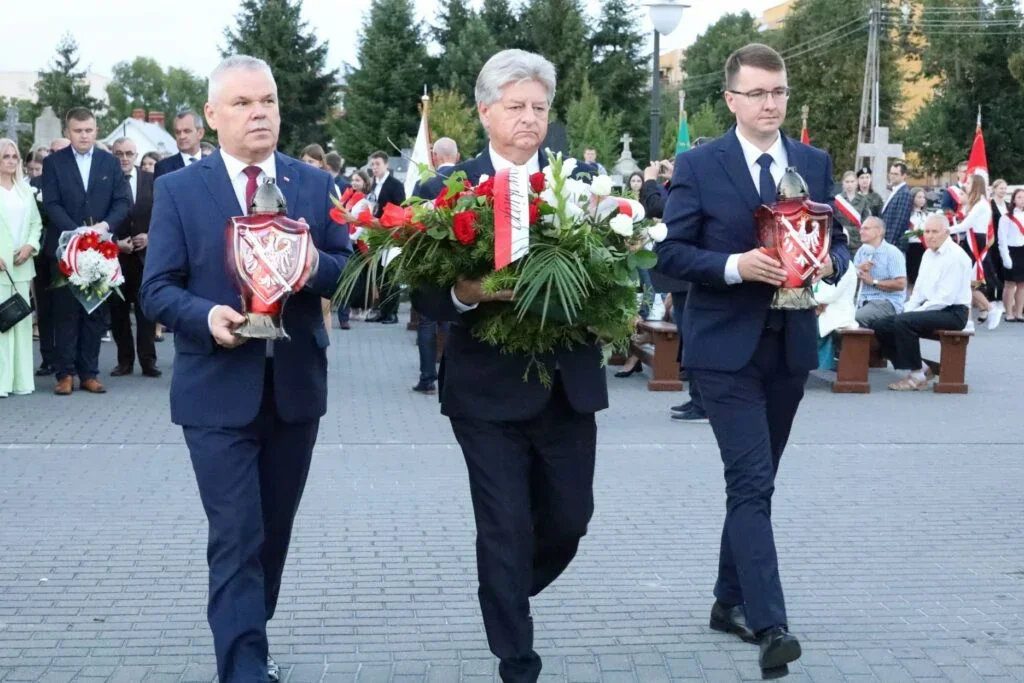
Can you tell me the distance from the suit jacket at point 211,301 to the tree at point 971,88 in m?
58.8

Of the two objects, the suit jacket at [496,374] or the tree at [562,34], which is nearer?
the suit jacket at [496,374]

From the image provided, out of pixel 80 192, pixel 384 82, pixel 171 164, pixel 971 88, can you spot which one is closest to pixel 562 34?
pixel 384 82

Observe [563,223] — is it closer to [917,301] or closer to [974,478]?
[974,478]

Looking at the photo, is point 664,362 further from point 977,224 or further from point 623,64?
point 623,64

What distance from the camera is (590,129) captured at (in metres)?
52.6

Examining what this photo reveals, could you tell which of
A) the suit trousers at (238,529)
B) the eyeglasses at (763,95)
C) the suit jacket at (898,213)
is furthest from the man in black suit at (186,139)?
the suit jacket at (898,213)

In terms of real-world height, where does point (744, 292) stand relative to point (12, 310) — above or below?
above

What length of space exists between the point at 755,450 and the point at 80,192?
9.02m

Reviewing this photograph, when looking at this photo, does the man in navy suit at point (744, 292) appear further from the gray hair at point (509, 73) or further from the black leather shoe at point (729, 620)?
the gray hair at point (509, 73)

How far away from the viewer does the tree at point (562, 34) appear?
6544 centimetres

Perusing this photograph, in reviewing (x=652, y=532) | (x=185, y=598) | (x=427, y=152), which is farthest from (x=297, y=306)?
(x=427, y=152)

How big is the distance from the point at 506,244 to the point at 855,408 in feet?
28.8

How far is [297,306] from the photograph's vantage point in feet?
15.6

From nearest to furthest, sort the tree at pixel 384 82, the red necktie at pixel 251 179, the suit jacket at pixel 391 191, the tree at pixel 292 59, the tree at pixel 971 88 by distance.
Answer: the red necktie at pixel 251 179, the suit jacket at pixel 391 191, the tree at pixel 971 88, the tree at pixel 384 82, the tree at pixel 292 59
